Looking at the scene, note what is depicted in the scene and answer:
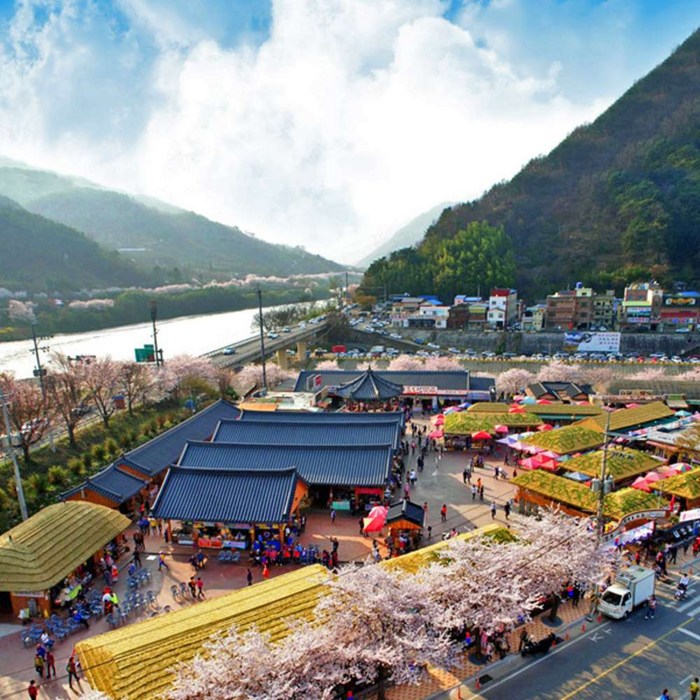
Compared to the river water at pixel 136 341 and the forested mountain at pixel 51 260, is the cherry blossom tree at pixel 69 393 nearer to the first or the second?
the river water at pixel 136 341

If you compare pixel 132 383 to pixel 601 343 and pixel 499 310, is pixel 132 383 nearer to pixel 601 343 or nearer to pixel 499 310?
pixel 601 343

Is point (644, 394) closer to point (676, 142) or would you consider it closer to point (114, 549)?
point (114, 549)

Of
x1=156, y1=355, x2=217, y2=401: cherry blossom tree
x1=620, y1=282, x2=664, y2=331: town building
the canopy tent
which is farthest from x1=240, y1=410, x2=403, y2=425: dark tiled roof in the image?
x1=620, y1=282, x2=664, y2=331: town building

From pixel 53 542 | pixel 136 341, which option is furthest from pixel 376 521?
pixel 136 341

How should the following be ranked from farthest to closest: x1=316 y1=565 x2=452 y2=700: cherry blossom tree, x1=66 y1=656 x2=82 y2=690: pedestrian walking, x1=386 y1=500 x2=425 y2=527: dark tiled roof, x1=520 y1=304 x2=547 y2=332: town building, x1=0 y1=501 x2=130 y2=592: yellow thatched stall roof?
x1=520 y1=304 x2=547 y2=332: town building < x1=386 y1=500 x2=425 y2=527: dark tiled roof < x1=0 y1=501 x2=130 y2=592: yellow thatched stall roof < x1=66 y1=656 x2=82 y2=690: pedestrian walking < x1=316 y1=565 x2=452 y2=700: cherry blossom tree

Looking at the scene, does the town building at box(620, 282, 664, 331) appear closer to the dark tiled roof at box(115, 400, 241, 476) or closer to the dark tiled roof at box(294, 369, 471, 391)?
the dark tiled roof at box(294, 369, 471, 391)
